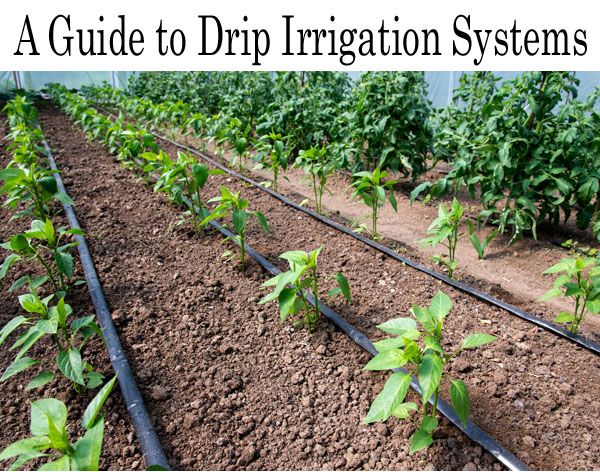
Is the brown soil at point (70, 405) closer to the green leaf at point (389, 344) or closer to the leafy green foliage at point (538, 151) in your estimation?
the green leaf at point (389, 344)

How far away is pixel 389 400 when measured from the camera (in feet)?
4.82

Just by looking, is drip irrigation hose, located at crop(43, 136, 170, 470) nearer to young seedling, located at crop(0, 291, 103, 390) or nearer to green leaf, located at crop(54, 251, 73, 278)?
young seedling, located at crop(0, 291, 103, 390)

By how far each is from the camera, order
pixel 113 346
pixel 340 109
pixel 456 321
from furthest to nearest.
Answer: pixel 340 109
pixel 456 321
pixel 113 346

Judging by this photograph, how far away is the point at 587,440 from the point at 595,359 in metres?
0.60

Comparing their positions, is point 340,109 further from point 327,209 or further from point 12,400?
point 12,400

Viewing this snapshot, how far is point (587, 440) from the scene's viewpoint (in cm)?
177

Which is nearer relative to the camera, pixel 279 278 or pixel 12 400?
pixel 12 400

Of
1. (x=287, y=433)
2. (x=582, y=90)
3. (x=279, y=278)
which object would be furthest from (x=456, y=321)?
(x=582, y=90)

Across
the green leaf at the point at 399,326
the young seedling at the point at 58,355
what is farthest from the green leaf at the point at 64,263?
the green leaf at the point at 399,326

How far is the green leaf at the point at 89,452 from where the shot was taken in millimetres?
1099

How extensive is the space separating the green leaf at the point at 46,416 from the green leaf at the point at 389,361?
0.91 meters

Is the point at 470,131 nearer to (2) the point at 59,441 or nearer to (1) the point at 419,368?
(1) the point at 419,368

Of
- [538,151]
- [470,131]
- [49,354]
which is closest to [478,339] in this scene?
[49,354]

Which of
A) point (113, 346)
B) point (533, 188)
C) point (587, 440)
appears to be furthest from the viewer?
point (533, 188)
